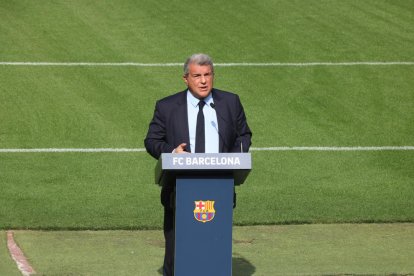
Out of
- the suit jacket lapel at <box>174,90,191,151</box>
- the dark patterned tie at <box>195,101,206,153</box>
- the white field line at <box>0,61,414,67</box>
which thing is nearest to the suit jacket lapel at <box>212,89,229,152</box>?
the dark patterned tie at <box>195,101,206,153</box>

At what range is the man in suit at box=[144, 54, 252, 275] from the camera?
9.02m

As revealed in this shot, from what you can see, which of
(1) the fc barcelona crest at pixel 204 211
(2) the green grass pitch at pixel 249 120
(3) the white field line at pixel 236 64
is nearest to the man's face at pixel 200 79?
(1) the fc barcelona crest at pixel 204 211

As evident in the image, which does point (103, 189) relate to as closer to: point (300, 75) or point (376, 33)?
point (300, 75)

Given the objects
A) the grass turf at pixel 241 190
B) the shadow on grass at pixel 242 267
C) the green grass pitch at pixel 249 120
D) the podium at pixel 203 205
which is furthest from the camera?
the grass turf at pixel 241 190

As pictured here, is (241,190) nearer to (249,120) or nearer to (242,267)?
(249,120)

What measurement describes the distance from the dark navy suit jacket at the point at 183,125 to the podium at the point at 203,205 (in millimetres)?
485

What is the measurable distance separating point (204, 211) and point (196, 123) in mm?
893

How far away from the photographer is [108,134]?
16.7m

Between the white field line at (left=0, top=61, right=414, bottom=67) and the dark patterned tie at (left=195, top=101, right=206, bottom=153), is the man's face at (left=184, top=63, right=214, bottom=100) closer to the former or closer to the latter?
the dark patterned tie at (left=195, top=101, right=206, bottom=153)

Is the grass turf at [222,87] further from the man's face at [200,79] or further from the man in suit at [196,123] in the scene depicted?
A: the man's face at [200,79]

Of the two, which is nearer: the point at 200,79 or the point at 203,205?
the point at 203,205

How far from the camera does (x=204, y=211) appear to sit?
8.52 metres

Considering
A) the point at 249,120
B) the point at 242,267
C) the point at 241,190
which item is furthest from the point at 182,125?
the point at 249,120

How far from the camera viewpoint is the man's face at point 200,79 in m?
8.97
